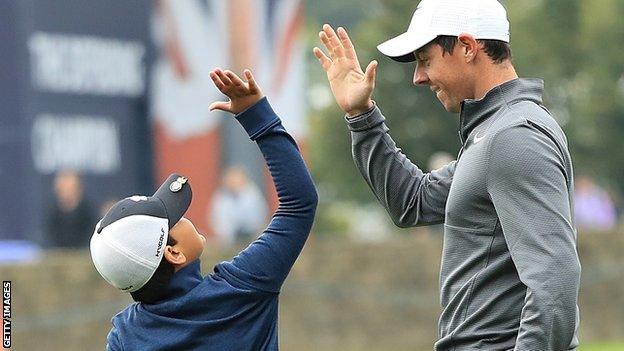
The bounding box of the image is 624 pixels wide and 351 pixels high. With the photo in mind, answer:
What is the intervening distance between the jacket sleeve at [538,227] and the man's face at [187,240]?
863mm

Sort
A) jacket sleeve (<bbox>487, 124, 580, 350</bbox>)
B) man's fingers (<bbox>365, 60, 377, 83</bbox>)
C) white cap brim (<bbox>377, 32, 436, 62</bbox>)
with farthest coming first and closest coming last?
man's fingers (<bbox>365, 60, 377, 83</bbox>) < white cap brim (<bbox>377, 32, 436, 62</bbox>) < jacket sleeve (<bbox>487, 124, 580, 350</bbox>)

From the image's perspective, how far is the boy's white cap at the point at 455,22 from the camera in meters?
4.50

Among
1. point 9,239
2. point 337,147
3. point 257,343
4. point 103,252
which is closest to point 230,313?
point 257,343

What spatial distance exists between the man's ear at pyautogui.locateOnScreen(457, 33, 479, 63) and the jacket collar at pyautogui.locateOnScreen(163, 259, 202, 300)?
974mm

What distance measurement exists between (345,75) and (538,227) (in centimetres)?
101

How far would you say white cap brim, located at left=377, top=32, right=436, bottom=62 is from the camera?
4562mm

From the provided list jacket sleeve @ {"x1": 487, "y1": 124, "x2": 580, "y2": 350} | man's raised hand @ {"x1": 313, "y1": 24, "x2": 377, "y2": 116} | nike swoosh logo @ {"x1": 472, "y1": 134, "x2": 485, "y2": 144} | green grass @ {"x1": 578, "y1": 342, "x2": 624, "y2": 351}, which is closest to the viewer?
jacket sleeve @ {"x1": 487, "y1": 124, "x2": 580, "y2": 350}

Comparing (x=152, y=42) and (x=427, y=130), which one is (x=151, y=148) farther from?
(x=427, y=130)

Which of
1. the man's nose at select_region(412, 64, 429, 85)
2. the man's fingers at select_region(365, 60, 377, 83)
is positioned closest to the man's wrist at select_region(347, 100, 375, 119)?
the man's fingers at select_region(365, 60, 377, 83)

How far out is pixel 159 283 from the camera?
4.47 m

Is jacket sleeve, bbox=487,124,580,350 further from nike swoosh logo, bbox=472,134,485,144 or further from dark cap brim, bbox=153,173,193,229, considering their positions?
dark cap brim, bbox=153,173,193,229

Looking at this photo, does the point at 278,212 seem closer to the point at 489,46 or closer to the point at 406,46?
the point at 406,46

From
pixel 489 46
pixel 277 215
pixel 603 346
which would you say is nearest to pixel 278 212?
pixel 277 215

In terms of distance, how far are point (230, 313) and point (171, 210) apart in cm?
34
